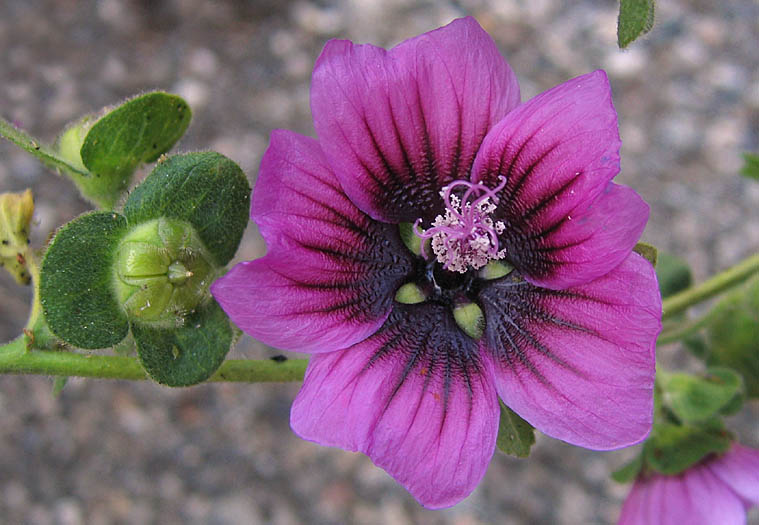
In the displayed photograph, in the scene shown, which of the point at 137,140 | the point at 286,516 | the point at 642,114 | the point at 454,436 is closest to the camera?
the point at 454,436

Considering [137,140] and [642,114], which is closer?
[137,140]

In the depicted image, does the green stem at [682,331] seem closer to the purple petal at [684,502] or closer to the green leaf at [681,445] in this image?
the green leaf at [681,445]

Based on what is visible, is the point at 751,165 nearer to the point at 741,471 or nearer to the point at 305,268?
the point at 741,471

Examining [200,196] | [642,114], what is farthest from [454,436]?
[642,114]

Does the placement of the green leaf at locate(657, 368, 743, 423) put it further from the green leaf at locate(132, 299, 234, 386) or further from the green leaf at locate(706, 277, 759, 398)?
the green leaf at locate(132, 299, 234, 386)

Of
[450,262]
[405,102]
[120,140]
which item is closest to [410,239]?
[450,262]

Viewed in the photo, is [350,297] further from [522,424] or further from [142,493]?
[142,493]
